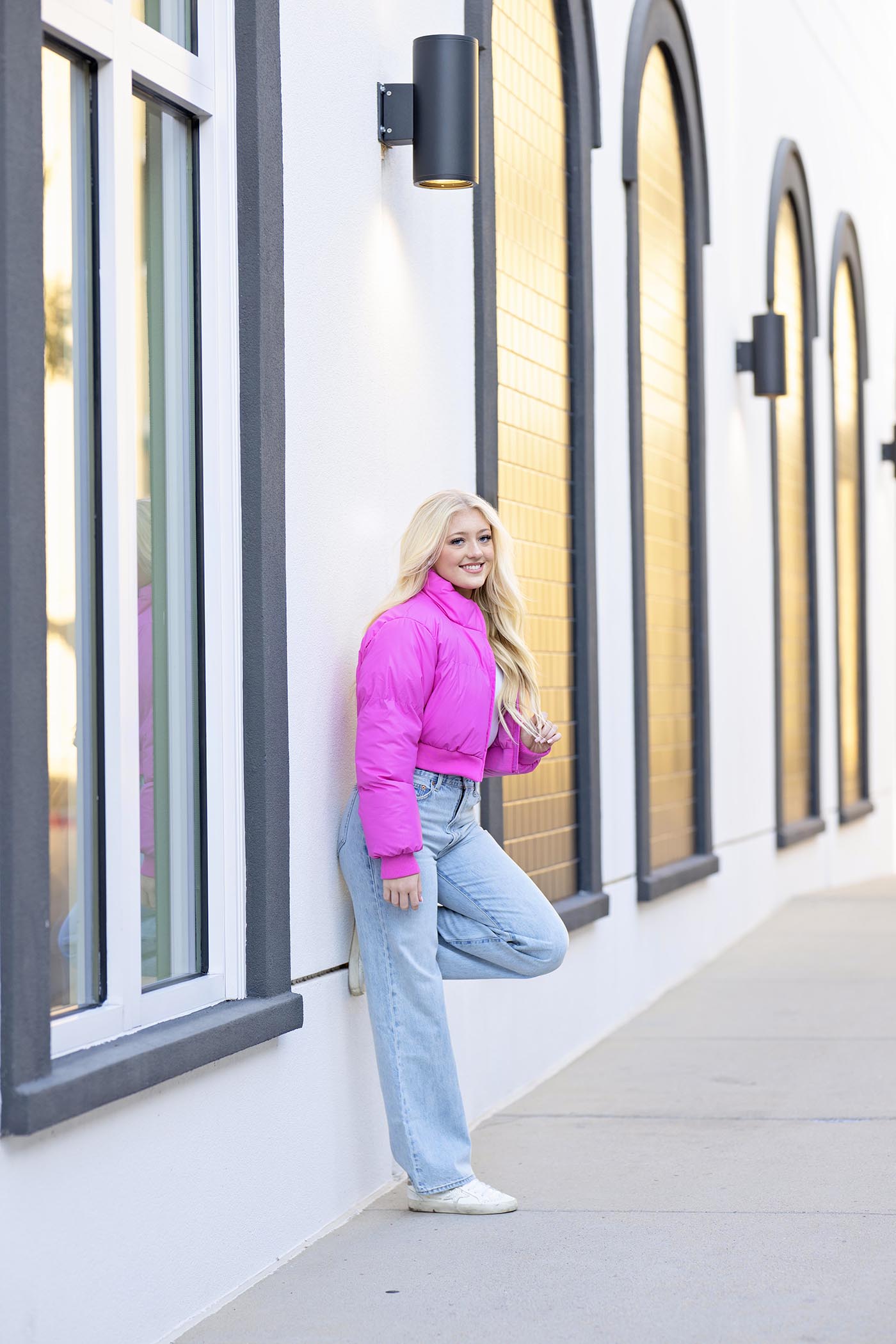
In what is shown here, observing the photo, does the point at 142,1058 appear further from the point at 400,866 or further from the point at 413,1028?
the point at 413,1028

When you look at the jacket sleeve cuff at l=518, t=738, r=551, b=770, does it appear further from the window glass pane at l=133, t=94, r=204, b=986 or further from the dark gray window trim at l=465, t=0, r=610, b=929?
the dark gray window trim at l=465, t=0, r=610, b=929

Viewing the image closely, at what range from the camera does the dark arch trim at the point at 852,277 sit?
14.7m

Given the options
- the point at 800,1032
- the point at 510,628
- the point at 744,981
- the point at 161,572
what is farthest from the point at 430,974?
the point at 744,981

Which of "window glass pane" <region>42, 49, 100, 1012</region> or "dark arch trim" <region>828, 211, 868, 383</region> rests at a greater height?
"dark arch trim" <region>828, 211, 868, 383</region>

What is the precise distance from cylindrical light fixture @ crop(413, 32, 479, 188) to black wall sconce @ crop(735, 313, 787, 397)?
5.87m

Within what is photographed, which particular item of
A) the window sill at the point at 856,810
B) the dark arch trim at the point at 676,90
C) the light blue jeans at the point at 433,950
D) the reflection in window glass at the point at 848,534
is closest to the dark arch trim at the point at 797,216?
the reflection in window glass at the point at 848,534

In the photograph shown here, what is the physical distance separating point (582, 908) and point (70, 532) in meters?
3.90

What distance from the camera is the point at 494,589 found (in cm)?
519

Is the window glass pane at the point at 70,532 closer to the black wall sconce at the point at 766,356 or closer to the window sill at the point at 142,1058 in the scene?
the window sill at the point at 142,1058

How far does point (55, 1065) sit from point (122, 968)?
15.6 inches

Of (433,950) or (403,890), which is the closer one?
(403,890)

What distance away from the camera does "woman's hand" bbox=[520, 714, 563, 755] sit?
515cm

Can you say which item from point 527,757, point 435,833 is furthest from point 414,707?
point 527,757

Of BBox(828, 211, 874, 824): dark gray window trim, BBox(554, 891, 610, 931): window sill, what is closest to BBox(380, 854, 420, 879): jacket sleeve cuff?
BBox(554, 891, 610, 931): window sill
